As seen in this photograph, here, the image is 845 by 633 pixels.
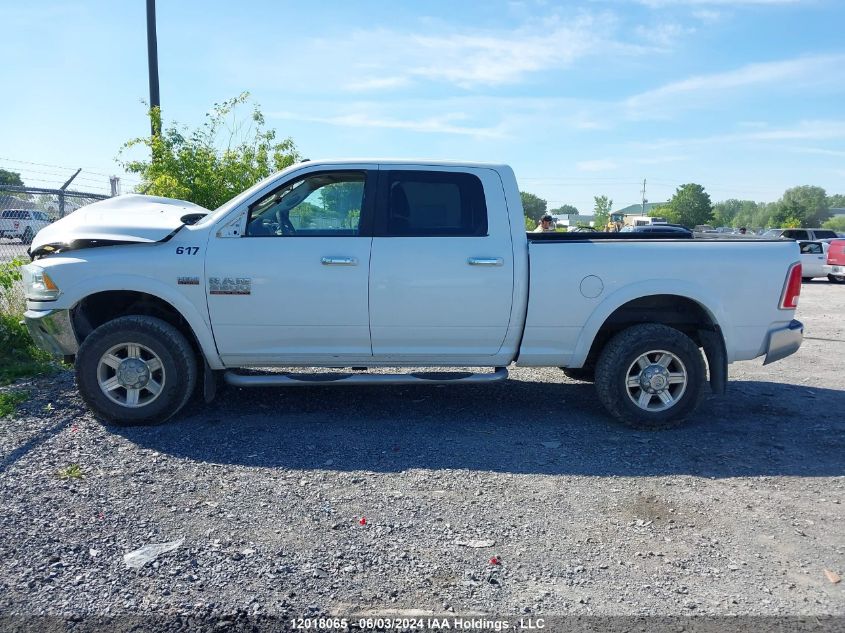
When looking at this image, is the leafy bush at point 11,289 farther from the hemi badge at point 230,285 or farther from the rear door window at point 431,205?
the rear door window at point 431,205

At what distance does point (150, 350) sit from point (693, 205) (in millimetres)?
96328

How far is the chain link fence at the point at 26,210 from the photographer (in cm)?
844

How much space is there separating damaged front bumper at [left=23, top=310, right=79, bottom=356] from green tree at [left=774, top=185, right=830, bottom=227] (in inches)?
3713

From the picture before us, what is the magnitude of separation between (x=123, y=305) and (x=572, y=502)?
3991mm

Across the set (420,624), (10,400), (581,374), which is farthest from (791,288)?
(10,400)

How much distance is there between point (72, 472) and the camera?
175 inches

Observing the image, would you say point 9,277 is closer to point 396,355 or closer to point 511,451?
point 396,355

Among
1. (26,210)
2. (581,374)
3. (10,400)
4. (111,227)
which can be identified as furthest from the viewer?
(26,210)

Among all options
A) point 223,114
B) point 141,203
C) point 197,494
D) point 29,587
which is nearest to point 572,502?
point 197,494

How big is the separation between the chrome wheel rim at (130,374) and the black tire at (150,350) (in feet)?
Result: 0.08

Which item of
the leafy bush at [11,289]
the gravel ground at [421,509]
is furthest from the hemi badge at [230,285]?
the leafy bush at [11,289]

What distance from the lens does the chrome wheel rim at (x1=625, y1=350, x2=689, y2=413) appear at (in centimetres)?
548

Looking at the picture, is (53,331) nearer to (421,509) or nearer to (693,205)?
(421,509)

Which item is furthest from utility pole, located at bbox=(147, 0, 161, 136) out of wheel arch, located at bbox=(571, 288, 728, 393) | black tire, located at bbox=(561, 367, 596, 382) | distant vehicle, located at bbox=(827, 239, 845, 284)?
distant vehicle, located at bbox=(827, 239, 845, 284)
